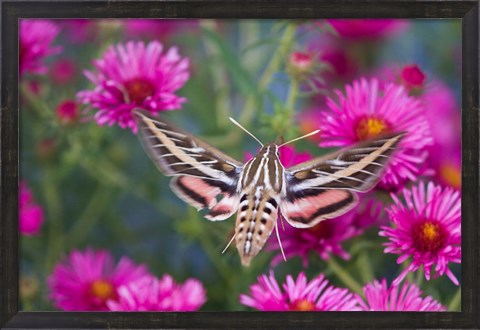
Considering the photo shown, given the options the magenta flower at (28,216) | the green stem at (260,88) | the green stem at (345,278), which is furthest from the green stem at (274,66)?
the magenta flower at (28,216)

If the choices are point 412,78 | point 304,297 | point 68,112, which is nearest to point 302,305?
point 304,297

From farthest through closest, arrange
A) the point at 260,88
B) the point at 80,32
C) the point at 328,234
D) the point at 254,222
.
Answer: the point at 80,32 → the point at 260,88 → the point at 328,234 → the point at 254,222

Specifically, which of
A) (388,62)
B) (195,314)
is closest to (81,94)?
(195,314)

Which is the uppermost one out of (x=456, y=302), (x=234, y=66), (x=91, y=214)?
(x=234, y=66)

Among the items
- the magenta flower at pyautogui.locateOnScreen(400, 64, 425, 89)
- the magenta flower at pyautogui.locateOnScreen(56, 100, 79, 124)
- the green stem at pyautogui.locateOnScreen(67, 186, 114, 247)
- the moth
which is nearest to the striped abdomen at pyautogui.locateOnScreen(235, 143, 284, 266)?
the moth

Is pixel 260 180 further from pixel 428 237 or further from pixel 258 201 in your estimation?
pixel 428 237

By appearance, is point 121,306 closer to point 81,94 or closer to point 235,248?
point 235,248

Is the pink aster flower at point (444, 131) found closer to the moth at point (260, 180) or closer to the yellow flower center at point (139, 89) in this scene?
the moth at point (260, 180)
